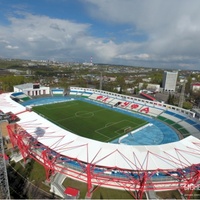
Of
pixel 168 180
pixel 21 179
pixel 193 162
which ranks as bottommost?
pixel 21 179

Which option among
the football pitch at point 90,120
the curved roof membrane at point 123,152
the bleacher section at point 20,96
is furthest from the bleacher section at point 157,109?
the bleacher section at point 20,96

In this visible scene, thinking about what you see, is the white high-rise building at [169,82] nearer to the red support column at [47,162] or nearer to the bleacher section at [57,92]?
the bleacher section at [57,92]

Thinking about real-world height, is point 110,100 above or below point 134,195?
above

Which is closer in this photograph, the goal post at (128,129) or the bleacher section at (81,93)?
the goal post at (128,129)

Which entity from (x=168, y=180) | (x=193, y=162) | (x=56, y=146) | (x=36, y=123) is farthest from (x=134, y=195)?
(x=36, y=123)

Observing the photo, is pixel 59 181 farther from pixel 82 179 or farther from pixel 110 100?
pixel 110 100

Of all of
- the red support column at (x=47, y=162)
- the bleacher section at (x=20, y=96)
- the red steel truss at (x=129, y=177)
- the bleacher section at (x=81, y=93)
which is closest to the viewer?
the red steel truss at (x=129, y=177)
